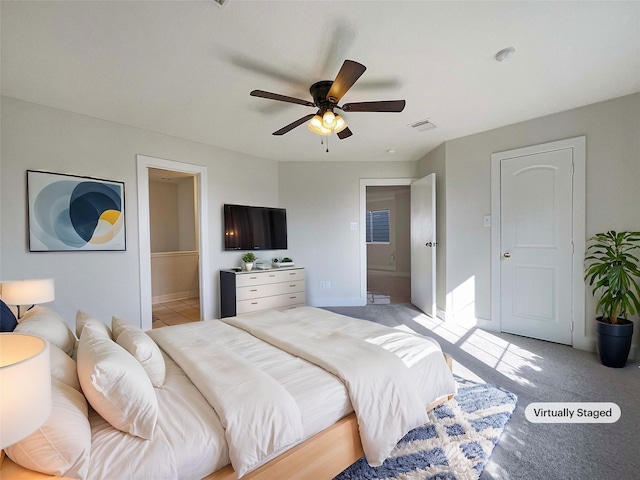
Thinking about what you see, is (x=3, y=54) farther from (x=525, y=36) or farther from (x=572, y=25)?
(x=572, y=25)

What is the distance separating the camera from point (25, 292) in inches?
75.1

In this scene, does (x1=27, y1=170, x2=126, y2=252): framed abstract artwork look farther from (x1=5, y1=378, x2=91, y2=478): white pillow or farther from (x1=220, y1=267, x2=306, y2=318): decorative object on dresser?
(x1=5, y1=378, x2=91, y2=478): white pillow

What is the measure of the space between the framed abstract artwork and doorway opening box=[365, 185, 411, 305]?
5231 millimetres

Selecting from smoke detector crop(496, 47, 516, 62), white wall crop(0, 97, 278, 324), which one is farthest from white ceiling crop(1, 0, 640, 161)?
white wall crop(0, 97, 278, 324)

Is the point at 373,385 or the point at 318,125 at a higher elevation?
the point at 318,125

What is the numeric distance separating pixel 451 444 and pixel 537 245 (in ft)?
8.54

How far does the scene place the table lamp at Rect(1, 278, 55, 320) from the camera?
1863 mm

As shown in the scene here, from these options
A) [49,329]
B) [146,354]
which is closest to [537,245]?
[146,354]

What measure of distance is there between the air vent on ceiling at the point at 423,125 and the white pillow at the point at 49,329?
3.52 metres

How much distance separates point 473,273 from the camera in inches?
146

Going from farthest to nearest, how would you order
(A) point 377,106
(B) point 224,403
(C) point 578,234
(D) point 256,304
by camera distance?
(D) point 256,304, (C) point 578,234, (A) point 377,106, (B) point 224,403

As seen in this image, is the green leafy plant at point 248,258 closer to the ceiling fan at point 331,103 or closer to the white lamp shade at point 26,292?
the ceiling fan at point 331,103

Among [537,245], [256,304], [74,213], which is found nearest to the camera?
[74,213]

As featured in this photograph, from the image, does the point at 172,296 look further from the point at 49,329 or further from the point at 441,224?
the point at 441,224
